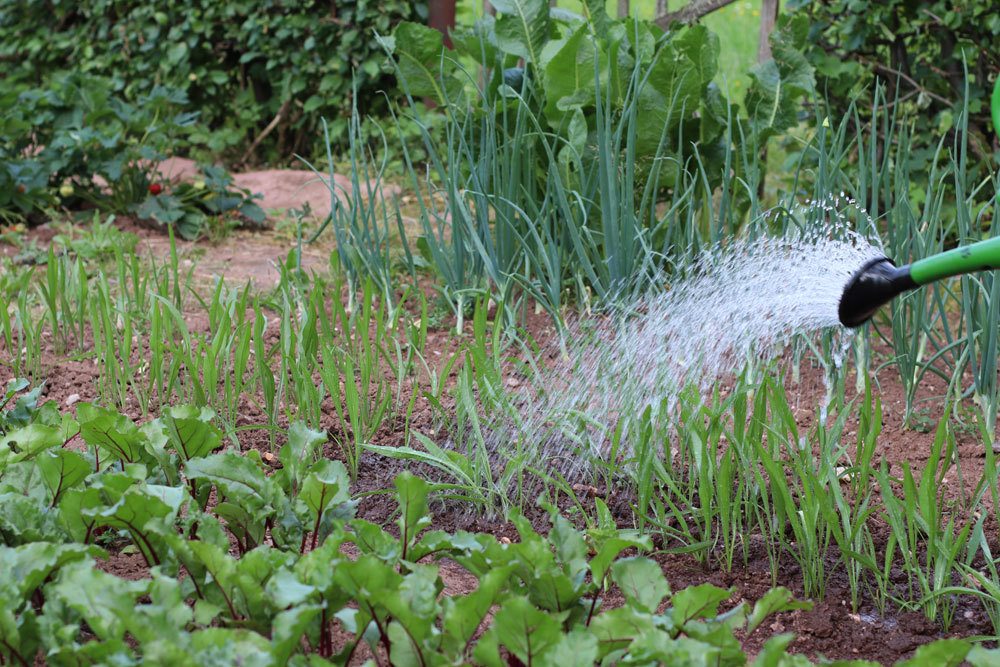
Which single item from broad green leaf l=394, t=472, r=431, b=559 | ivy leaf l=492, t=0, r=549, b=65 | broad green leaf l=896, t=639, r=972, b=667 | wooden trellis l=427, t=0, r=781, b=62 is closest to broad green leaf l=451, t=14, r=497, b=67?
ivy leaf l=492, t=0, r=549, b=65

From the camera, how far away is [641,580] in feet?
5.00

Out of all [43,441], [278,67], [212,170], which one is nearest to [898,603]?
[43,441]

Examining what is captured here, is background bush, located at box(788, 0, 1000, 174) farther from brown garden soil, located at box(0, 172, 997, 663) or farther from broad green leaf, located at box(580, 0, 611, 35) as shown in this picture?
brown garden soil, located at box(0, 172, 997, 663)

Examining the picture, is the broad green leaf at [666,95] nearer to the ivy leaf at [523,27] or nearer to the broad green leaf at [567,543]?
the ivy leaf at [523,27]

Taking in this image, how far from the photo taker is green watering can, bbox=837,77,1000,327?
4.49 ft

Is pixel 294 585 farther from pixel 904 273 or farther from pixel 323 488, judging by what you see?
pixel 904 273

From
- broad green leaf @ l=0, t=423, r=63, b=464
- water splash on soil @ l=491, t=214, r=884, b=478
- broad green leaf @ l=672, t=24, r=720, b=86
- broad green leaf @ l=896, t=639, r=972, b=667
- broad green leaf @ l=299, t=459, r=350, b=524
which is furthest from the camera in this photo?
broad green leaf @ l=672, t=24, r=720, b=86

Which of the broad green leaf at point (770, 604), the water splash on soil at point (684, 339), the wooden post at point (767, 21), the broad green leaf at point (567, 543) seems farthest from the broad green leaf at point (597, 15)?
the broad green leaf at point (770, 604)

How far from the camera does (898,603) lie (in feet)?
6.30

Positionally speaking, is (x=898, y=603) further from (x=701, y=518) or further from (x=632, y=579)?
(x=632, y=579)

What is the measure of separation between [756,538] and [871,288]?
763 mm

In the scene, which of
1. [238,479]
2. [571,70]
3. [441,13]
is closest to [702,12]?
[571,70]

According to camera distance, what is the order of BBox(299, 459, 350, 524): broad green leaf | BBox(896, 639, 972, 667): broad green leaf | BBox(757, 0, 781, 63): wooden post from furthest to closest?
1. BBox(757, 0, 781, 63): wooden post
2. BBox(299, 459, 350, 524): broad green leaf
3. BBox(896, 639, 972, 667): broad green leaf

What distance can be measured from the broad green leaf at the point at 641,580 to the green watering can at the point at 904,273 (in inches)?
18.1
